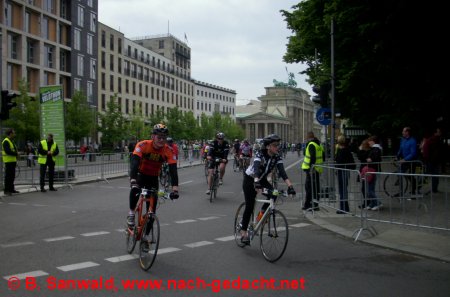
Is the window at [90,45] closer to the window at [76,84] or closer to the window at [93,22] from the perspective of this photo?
the window at [93,22]

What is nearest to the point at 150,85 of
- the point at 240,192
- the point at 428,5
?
the point at 240,192

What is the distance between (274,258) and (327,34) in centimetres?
1834

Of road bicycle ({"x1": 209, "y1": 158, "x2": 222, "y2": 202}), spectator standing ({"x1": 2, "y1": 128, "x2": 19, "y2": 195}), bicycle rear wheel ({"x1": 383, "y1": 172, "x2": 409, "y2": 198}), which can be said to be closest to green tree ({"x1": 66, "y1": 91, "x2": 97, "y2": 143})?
spectator standing ({"x1": 2, "y1": 128, "x2": 19, "y2": 195})

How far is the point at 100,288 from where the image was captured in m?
5.50

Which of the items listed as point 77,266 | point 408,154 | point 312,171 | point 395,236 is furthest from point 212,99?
point 77,266

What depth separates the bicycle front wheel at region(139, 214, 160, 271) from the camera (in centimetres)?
629

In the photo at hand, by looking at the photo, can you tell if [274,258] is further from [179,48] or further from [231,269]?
[179,48]

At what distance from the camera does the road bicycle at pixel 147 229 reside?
6336 mm

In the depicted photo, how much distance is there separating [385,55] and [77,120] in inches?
1489

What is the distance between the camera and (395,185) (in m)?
8.59

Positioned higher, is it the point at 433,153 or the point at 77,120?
the point at 77,120

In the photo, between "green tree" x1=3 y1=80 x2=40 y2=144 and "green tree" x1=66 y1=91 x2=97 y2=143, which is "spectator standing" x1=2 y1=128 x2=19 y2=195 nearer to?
"green tree" x1=3 y1=80 x2=40 y2=144

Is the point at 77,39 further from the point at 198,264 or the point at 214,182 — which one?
the point at 198,264

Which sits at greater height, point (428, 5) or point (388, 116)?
point (428, 5)
